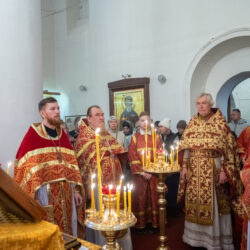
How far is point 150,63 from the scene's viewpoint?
292 inches

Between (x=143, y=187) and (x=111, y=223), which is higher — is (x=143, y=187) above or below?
below

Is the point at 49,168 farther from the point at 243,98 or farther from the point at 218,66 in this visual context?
the point at 243,98

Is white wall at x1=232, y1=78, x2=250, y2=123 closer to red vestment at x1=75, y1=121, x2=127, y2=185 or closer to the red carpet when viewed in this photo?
the red carpet

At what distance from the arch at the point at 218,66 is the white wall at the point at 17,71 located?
4.07m

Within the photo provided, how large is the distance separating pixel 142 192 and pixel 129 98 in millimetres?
4177

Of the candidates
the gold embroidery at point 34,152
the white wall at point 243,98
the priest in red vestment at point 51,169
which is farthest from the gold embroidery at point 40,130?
the white wall at point 243,98

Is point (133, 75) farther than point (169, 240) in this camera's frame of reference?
Yes

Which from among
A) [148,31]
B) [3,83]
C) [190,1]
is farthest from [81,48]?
[3,83]

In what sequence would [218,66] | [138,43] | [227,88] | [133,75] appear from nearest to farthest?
[218,66] → [227,88] → [138,43] → [133,75]

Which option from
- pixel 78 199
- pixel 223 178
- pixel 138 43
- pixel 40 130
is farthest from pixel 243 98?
pixel 40 130

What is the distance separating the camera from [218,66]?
267 inches

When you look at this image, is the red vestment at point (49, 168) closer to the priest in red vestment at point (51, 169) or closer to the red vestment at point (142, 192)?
the priest in red vestment at point (51, 169)

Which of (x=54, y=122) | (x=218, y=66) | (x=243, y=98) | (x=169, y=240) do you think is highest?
(x=218, y=66)

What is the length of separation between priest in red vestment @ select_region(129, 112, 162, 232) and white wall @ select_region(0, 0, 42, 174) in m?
1.56
